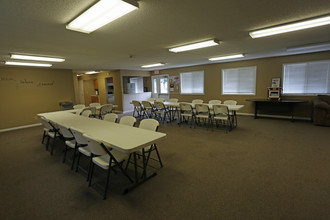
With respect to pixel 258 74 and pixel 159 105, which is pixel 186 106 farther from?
pixel 258 74

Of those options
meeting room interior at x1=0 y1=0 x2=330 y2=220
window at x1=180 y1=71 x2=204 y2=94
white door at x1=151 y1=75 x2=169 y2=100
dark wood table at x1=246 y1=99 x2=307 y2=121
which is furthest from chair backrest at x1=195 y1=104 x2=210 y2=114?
white door at x1=151 y1=75 x2=169 y2=100

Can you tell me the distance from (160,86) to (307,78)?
22.3 ft

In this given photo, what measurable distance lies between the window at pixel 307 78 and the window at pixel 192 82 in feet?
11.1

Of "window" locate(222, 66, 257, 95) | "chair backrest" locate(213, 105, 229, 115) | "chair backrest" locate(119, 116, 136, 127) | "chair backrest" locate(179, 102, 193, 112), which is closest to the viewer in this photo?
"chair backrest" locate(119, 116, 136, 127)

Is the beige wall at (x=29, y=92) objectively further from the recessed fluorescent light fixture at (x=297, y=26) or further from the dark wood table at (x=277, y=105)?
the dark wood table at (x=277, y=105)

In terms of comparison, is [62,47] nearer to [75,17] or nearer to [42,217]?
[75,17]

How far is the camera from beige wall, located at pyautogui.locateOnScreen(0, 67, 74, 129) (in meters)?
5.81

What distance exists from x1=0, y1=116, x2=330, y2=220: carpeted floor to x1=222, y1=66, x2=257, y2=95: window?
336 cm

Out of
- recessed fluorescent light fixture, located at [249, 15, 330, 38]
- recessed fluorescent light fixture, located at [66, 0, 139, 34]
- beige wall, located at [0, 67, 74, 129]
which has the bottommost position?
beige wall, located at [0, 67, 74, 129]

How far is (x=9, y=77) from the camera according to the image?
5.81 metres

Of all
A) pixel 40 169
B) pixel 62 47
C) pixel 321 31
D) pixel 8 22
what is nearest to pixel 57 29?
pixel 8 22

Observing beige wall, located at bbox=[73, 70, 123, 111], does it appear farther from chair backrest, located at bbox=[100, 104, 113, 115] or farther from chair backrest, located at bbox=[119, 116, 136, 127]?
chair backrest, located at bbox=[119, 116, 136, 127]

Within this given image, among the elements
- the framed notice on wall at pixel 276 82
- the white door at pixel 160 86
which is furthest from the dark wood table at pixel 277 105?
the white door at pixel 160 86

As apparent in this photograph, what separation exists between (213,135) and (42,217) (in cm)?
381
